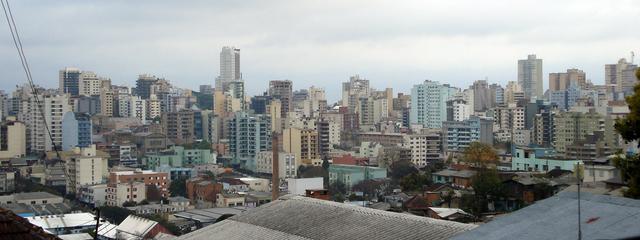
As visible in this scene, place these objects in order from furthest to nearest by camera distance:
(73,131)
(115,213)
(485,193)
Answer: (73,131), (115,213), (485,193)

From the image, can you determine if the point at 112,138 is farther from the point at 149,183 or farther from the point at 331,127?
the point at 149,183

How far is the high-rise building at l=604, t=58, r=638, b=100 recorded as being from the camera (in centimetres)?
4822

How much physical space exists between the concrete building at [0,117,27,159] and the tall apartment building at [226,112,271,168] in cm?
851

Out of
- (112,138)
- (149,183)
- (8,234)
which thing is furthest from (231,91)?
(8,234)

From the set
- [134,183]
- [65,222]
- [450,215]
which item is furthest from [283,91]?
[450,215]

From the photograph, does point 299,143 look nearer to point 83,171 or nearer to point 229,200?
point 83,171

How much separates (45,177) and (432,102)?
968 inches

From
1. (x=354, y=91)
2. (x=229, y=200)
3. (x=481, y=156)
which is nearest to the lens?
(x=481, y=156)

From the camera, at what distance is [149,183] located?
79.7 ft

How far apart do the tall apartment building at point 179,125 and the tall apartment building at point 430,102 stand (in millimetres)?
13170

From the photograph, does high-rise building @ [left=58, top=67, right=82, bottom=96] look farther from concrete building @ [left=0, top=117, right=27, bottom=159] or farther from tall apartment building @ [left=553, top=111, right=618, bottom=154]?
tall apartment building @ [left=553, top=111, right=618, bottom=154]

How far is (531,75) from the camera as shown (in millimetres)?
61781

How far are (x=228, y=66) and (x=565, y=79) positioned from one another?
30349 mm

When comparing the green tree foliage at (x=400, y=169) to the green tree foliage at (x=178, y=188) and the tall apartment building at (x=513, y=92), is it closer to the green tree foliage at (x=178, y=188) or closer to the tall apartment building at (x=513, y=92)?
the green tree foliage at (x=178, y=188)
